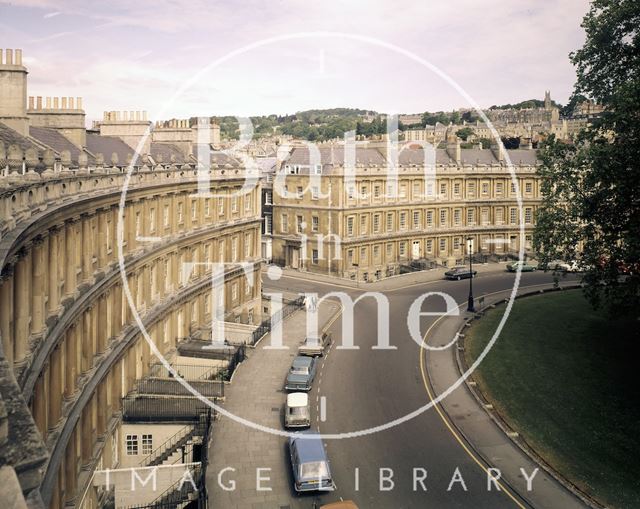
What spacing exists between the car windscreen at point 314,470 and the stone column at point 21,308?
1131 cm

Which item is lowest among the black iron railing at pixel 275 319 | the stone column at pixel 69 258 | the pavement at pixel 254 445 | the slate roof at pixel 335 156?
the pavement at pixel 254 445

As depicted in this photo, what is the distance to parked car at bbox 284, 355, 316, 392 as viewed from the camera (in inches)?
1348

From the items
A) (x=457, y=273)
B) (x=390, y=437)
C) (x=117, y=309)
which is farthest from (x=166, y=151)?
(x=457, y=273)

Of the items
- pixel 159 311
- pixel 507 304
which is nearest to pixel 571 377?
pixel 507 304

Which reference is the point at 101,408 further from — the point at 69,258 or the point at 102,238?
the point at 102,238

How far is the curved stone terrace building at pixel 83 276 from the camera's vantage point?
1691 centimetres

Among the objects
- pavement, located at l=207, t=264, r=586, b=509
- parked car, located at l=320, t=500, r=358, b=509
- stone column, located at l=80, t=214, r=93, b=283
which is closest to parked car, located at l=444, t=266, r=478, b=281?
pavement, located at l=207, t=264, r=586, b=509

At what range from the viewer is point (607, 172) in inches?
1148

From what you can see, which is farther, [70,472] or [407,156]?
[407,156]

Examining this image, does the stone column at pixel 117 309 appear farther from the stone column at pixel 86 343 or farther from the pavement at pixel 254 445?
the pavement at pixel 254 445

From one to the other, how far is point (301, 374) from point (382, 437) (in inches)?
281

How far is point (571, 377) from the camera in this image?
1455 inches

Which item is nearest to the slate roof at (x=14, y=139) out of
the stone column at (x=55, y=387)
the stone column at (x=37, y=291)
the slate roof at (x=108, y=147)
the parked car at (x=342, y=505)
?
the stone column at (x=37, y=291)

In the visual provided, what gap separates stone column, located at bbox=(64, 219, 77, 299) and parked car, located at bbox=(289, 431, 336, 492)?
11.0 meters
